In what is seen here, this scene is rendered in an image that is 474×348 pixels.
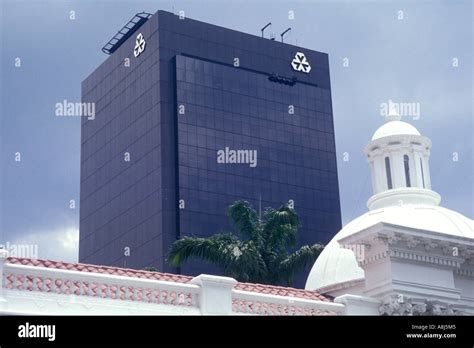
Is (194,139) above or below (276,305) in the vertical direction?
above

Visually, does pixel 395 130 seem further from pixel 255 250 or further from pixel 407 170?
pixel 255 250

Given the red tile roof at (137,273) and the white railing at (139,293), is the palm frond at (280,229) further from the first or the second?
the white railing at (139,293)

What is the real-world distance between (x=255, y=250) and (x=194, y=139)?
222 feet

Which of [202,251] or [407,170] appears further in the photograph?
[202,251]

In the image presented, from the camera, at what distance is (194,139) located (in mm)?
101750

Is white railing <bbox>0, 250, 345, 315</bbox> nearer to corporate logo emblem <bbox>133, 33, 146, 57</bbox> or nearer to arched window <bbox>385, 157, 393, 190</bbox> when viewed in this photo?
arched window <bbox>385, 157, 393, 190</bbox>

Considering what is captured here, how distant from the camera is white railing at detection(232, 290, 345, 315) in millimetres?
21359

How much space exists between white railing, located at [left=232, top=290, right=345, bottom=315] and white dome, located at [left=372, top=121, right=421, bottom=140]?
10.1 meters

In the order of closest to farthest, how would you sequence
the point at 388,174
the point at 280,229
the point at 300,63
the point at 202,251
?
the point at 388,174 → the point at 202,251 → the point at 280,229 → the point at 300,63

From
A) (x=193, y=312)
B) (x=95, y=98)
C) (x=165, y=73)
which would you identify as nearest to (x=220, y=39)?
(x=165, y=73)

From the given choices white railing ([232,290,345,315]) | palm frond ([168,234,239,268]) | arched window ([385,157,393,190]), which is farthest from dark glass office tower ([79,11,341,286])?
white railing ([232,290,345,315])

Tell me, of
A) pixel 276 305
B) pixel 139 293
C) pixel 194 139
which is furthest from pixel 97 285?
pixel 194 139

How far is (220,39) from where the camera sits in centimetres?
10988

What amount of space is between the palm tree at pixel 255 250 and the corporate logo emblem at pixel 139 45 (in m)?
71.8
